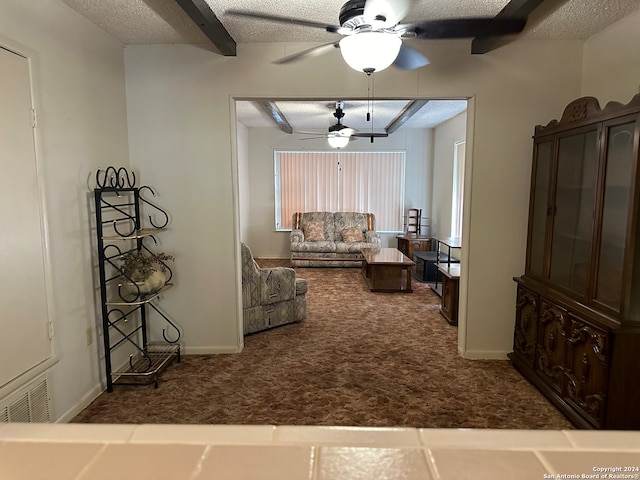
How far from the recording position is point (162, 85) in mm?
3295

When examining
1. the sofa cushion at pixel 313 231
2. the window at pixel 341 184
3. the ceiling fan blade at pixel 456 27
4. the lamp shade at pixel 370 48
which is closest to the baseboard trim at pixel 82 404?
the lamp shade at pixel 370 48

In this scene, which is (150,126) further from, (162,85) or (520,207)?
(520,207)

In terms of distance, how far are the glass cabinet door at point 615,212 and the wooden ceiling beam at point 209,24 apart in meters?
2.49

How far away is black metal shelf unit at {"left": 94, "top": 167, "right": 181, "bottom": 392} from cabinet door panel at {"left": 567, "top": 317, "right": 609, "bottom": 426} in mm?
2812

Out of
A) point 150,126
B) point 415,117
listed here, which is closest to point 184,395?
point 150,126

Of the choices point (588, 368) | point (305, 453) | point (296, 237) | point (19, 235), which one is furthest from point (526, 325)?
point (296, 237)

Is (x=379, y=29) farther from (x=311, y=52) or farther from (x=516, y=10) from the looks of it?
(x=516, y=10)

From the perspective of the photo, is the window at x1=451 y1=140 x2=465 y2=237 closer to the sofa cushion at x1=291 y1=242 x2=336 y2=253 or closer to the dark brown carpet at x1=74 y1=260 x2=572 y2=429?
the sofa cushion at x1=291 y1=242 x2=336 y2=253

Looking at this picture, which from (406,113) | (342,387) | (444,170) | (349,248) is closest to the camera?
(342,387)

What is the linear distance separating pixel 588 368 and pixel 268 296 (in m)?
2.70

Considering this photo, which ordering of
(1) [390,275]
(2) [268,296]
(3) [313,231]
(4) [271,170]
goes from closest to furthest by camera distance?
(2) [268,296] < (1) [390,275] < (3) [313,231] < (4) [271,170]

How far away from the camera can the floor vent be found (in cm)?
206

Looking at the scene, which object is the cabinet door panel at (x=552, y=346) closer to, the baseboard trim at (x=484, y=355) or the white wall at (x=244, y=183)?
the baseboard trim at (x=484, y=355)

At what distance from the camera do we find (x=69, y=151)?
2578 millimetres
